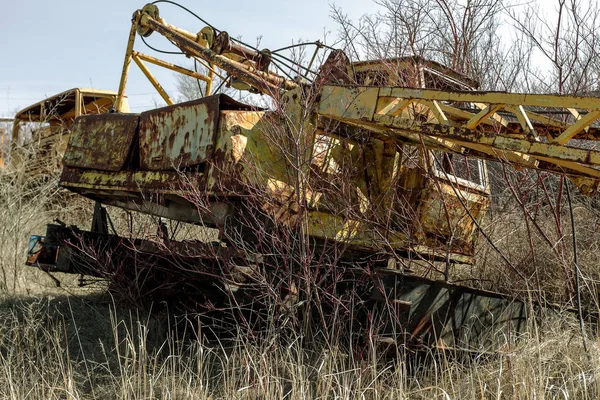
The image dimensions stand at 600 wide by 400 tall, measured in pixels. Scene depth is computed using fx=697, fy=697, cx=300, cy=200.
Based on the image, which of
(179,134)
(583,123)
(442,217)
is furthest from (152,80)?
(583,123)

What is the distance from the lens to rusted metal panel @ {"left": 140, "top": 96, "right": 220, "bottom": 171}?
5191 mm

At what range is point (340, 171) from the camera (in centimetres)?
548

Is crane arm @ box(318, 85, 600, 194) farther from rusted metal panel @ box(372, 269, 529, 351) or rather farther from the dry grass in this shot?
the dry grass

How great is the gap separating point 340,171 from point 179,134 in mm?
1299

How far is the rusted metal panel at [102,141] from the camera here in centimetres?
594

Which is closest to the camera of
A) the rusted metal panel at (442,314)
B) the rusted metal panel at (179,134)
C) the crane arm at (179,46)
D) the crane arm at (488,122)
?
the crane arm at (488,122)

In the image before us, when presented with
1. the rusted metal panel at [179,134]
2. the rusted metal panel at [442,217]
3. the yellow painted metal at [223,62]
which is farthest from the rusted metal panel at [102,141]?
the rusted metal panel at [442,217]

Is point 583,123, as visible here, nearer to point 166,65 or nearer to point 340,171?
point 340,171

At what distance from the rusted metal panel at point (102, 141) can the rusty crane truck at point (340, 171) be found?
0.01 meters

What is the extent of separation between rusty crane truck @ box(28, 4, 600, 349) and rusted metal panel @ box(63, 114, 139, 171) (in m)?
0.01

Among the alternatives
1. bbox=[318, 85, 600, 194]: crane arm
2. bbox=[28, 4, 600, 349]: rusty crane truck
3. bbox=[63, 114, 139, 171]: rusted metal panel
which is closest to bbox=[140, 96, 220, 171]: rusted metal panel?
bbox=[28, 4, 600, 349]: rusty crane truck

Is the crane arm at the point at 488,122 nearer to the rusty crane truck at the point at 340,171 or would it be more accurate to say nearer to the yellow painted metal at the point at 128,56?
the rusty crane truck at the point at 340,171

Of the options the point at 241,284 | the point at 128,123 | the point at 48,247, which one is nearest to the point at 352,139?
the point at 241,284

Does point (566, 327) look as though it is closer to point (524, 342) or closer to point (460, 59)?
point (524, 342)
